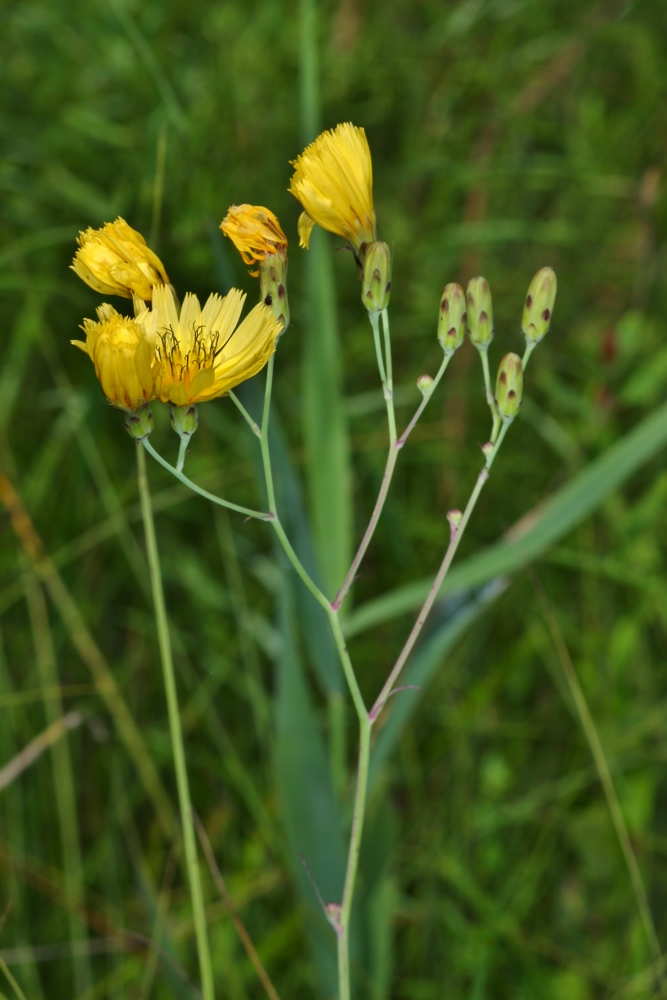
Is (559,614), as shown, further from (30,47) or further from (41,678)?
(30,47)

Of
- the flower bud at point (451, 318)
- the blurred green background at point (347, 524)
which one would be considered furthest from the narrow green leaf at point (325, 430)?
the flower bud at point (451, 318)

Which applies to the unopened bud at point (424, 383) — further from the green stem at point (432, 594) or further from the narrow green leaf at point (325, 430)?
the narrow green leaf at point (325, 430)

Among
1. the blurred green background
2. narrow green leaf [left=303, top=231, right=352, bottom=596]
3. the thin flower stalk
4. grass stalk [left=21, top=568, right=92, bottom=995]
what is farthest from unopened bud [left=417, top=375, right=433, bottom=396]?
grass stalk [left=21, top=568, right=92, bottom=995]

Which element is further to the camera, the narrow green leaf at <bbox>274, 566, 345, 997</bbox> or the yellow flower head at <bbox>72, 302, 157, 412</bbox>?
the narrow green leaf at <bbox>274, 566, 345, 997</bbox>

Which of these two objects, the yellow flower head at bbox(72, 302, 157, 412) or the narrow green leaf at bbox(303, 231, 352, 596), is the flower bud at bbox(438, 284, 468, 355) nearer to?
the yellow flower head at bbox(72, 302, 157, 412)

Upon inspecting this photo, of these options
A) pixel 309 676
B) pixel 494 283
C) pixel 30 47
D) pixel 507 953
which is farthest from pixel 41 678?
pixel 30 47

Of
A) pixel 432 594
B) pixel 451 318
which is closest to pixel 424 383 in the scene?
pixel 451 318
